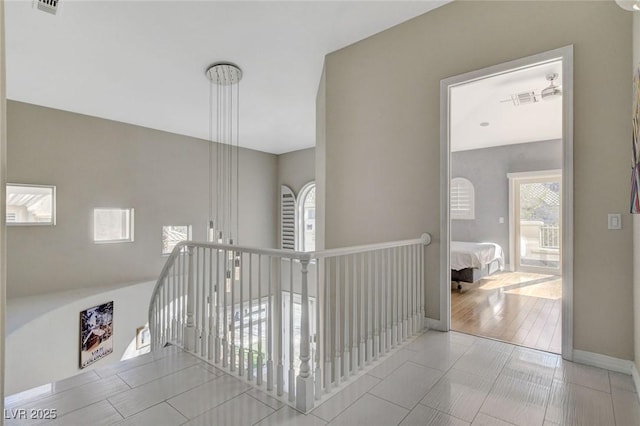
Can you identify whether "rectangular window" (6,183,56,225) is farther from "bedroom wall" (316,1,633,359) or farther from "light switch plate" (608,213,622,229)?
"light switch plate" (608,213,622,229)

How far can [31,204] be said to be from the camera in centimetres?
443

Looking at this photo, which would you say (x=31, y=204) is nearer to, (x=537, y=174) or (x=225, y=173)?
(x=225, y=173)

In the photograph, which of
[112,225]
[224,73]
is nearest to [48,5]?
[224,73]

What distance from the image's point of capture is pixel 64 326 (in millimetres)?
4117

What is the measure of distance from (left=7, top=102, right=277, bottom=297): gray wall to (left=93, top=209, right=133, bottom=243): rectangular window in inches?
3.9

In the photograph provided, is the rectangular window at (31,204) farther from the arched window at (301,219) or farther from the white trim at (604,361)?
the white trim at (604,361)

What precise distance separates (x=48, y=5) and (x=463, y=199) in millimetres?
7292

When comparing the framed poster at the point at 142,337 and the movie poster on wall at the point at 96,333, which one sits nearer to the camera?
the movie poster on wall at the point at 96,333

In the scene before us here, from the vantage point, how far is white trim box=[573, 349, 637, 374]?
2053mm

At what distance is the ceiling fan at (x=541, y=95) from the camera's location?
3.49m

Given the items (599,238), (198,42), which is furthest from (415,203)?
(198,42)

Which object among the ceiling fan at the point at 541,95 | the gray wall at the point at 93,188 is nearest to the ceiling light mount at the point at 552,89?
the ceiling fan at the point at 541,95

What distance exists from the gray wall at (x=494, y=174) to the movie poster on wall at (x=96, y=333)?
7.03 m

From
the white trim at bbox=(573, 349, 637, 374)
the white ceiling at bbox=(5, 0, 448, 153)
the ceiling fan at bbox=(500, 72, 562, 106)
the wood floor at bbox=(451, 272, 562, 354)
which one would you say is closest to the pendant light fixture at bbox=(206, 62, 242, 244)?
the white ceiling at bbox=(5, 0, 448, 153)
